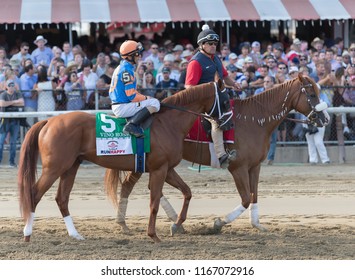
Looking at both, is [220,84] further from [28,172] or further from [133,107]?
[28,172]

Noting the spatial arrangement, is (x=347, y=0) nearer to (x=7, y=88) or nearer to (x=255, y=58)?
(x=255, y=58)

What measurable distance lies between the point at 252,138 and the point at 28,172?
2611 mm

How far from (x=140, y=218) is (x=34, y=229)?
58.3 inches

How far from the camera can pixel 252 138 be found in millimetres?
10859

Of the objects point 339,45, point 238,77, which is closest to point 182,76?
point 238,77

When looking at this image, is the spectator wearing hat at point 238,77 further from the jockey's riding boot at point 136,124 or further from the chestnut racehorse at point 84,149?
the jockey's riding boot at point 136,124

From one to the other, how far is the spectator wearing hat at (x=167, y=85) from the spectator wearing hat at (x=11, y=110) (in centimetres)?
246

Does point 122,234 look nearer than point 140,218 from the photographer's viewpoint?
Yes

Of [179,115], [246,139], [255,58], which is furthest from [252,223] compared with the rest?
[255,58]

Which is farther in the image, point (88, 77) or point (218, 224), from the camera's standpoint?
point (88, 77)

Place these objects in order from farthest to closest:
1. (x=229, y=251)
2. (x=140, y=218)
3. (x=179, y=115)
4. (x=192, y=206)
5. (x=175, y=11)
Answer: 1. (x=175, y=11)
2. (x=192, y=206)
3. (x=140, y=218)
4. (x=179, y=115)
5. (x=229, y=251)

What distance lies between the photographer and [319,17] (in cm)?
2111

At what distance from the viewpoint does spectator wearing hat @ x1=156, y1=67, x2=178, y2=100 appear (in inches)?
661

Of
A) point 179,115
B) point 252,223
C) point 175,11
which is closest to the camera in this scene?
point 179,115
